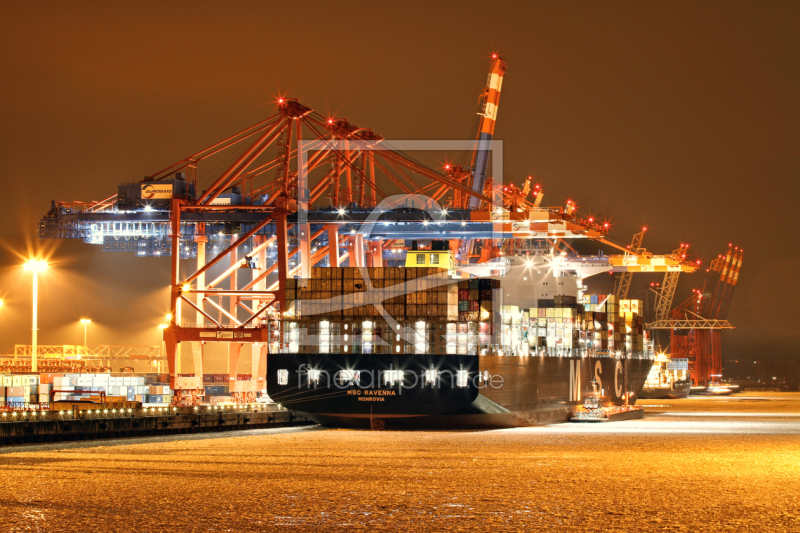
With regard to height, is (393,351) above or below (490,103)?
below

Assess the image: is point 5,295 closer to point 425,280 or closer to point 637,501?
point 425,280

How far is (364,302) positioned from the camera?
35.2 meters

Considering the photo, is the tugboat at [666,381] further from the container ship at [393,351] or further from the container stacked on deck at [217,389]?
the container ship at [393,351]

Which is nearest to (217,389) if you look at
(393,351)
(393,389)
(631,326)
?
(631,326)

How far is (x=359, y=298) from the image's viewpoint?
35.2 m

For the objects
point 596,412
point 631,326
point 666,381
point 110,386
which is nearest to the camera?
point 596,412

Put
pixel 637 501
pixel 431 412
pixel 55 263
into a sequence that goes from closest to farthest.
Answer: pixel 637 501
pixel 431 412
pixel 55 263

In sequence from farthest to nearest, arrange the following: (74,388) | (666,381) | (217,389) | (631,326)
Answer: (666,381), (631,326), (217,389), (74,388)

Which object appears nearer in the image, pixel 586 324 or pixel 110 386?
pixel 586 324

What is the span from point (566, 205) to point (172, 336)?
76.5 feet

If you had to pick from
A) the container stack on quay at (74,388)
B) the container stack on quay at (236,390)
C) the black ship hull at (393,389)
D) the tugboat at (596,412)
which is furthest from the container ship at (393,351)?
the container stack on quay at (74,388)

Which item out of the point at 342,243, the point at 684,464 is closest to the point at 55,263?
the point at 342,243

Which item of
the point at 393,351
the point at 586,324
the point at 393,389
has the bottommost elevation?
the point at 393,389

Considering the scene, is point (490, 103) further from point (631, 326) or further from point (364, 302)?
point (364, 302)
